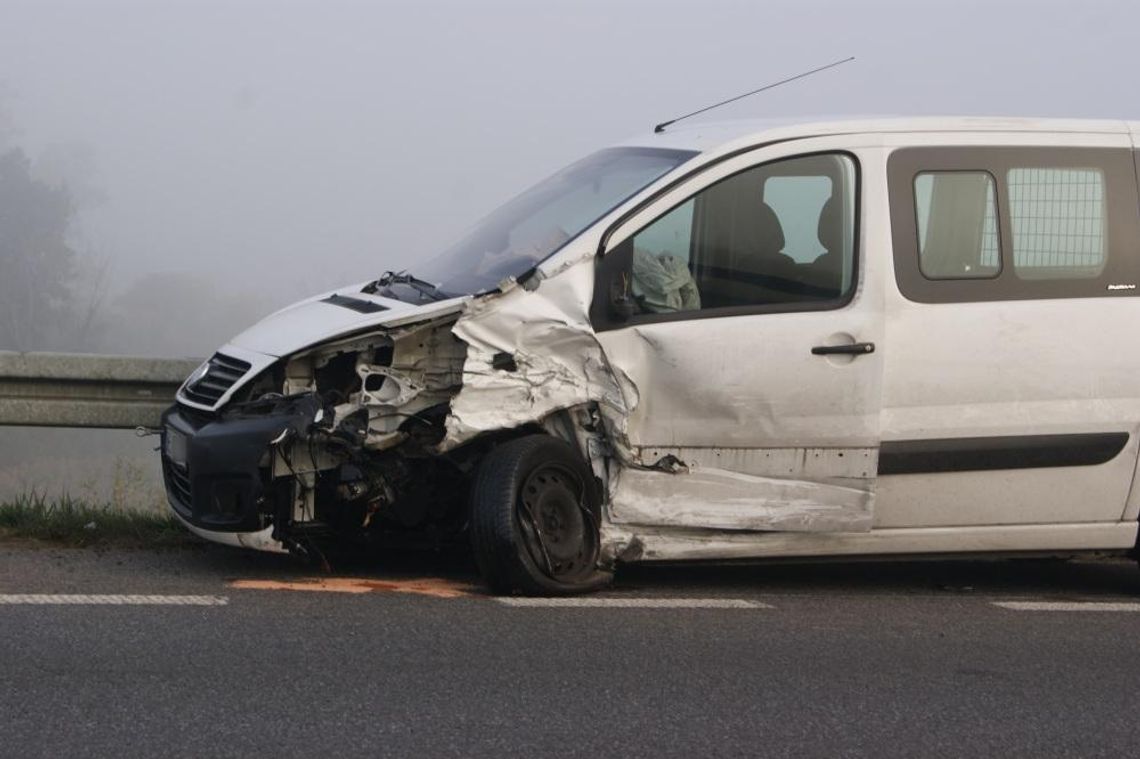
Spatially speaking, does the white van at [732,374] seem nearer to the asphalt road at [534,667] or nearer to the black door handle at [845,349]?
the black door handle at [845,349]

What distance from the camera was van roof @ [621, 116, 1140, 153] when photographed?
21.6ft

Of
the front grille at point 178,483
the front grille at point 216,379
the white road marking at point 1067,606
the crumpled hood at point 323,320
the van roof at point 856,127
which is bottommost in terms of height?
the white road marking at point 1067,606

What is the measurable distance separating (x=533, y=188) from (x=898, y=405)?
2.01 meters

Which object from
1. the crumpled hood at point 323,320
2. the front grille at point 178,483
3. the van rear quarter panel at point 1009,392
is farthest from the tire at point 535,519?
the van rear quarter panel at point 1009,392

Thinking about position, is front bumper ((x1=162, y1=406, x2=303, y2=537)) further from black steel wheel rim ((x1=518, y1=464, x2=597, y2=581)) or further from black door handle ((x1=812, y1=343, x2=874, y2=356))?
black door handle ((x1=812, y1=343, x2=874, y2=356))

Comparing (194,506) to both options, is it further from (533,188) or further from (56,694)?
(533,188)

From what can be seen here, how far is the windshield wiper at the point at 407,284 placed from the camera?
21.1 feet

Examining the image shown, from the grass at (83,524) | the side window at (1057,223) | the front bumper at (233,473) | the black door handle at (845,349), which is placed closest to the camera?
the front bumper at (233,473)

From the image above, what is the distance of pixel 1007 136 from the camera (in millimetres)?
6797

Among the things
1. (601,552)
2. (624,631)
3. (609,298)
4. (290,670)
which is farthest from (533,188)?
(290,670)

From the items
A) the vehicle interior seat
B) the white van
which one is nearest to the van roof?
the white van

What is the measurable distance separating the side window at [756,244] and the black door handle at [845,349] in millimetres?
188

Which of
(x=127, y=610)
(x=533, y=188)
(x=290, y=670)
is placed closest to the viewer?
(x=290, y=670)

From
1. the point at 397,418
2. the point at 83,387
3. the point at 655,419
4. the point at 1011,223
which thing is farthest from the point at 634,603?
the point at 83,387
